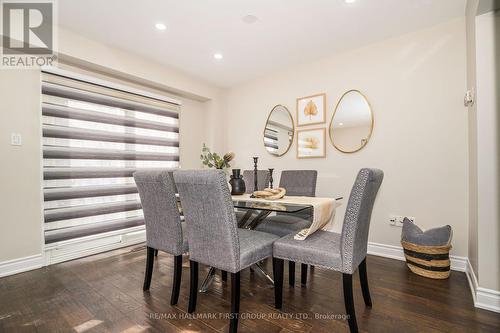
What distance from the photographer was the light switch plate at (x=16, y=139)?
236cm

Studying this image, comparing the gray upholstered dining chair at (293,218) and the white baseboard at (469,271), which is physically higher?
the gray upholstered dining chair at (293,218)

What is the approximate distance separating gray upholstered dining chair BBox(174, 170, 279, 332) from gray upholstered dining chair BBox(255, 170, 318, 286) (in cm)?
62

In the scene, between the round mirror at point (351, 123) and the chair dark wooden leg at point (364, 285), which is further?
the round mirror at point (351, 123)

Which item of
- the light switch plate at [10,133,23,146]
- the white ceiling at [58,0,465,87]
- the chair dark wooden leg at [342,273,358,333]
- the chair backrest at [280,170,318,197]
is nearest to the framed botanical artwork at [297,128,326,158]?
the chair backrest at [280,170,318,197]

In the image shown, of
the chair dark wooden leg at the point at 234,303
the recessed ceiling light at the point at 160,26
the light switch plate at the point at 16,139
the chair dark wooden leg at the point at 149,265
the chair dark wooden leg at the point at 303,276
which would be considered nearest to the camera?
the chair dark wooden leg at the point at 234,303

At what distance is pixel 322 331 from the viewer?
147cm

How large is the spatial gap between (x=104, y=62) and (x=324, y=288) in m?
3.40

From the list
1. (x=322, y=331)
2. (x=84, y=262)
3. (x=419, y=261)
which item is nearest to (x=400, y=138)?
(x=419, y=261)

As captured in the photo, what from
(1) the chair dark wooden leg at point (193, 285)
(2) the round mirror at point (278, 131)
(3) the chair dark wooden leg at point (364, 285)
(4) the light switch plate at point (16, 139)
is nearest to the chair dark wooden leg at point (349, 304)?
(3) the chair dark wooden leg at point (364, 285)

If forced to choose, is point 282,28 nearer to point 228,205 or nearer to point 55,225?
point 228,205

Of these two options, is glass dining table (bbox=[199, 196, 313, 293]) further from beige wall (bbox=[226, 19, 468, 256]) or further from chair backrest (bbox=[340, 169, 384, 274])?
beige wall (bbox=[226, 19, 468, 256])

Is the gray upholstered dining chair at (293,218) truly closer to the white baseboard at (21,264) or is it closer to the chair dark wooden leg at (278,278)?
the chair dark wooden leg at (278,278)
